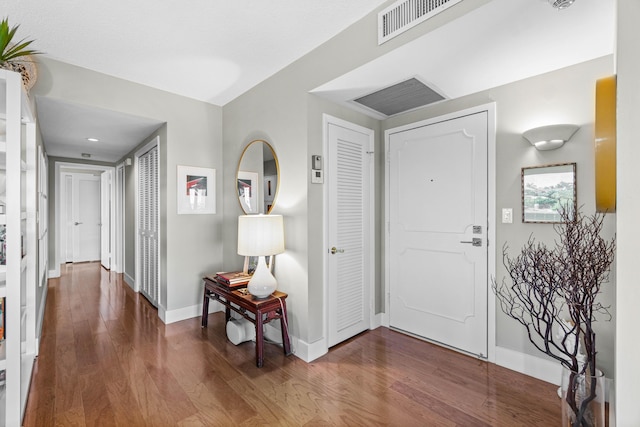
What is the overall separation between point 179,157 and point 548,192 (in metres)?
3.37

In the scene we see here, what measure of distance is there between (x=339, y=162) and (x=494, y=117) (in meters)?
1.28

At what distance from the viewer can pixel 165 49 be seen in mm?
2357

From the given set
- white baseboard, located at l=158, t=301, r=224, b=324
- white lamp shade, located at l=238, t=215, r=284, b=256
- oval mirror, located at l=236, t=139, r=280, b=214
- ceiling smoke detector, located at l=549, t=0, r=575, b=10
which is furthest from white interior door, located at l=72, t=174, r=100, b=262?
ceiling smoke detector, located at l=549, t=0, r=575, b=10

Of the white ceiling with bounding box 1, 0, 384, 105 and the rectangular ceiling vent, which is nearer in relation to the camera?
the rectangular ceiling vent

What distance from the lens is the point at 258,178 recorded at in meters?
3.00

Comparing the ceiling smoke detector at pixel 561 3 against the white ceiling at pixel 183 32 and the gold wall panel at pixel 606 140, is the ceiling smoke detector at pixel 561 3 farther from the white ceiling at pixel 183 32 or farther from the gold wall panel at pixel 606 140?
the white ceiling at pixel 183 32

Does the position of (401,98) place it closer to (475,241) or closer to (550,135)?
(550,135)

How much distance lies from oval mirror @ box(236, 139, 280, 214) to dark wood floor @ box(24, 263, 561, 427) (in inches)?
51.4

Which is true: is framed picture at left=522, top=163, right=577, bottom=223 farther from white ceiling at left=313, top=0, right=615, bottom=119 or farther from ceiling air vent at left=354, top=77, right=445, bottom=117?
ceiling air vent at left=354, top=77, right=445, bottom=117

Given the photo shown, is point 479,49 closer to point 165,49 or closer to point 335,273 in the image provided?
point 335,273

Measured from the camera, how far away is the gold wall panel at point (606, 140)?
1.16 metres

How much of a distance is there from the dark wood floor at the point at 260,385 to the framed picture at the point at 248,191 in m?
1.28

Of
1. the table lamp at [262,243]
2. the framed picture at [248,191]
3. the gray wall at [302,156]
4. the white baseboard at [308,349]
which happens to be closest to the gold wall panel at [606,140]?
the gray wall at [302,156]

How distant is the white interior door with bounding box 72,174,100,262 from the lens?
6.93m
